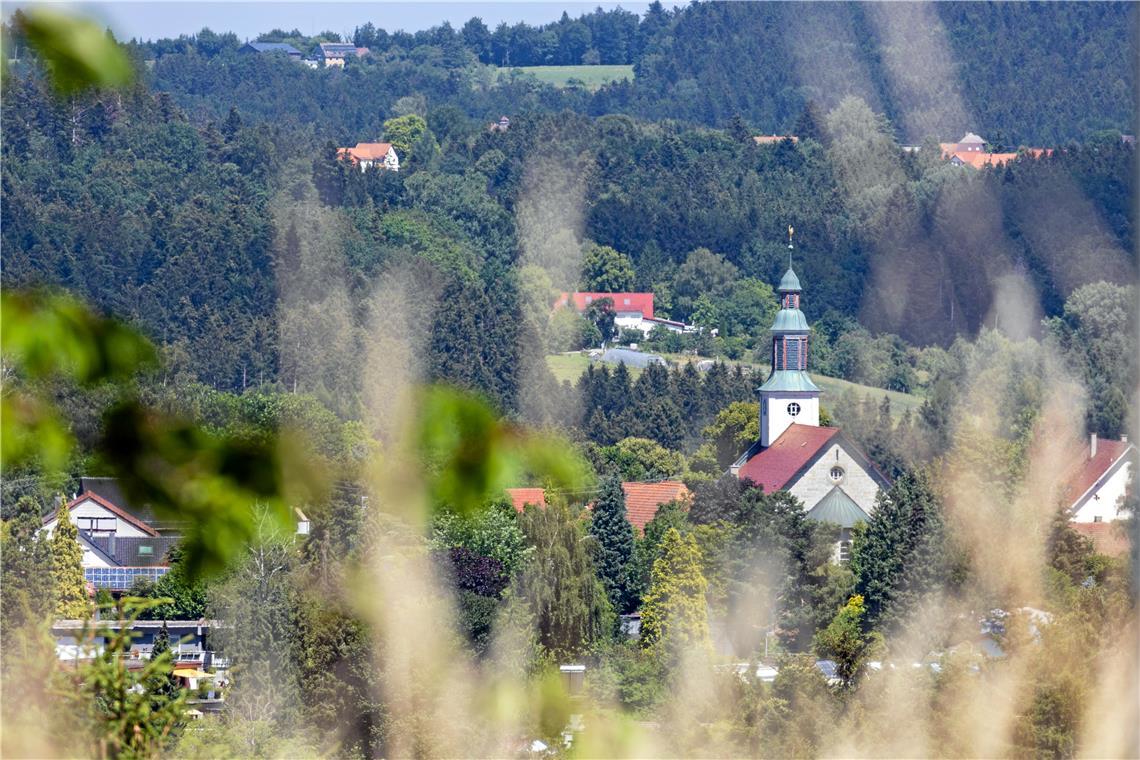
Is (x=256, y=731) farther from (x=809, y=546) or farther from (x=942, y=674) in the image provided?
(x=809, y=546)

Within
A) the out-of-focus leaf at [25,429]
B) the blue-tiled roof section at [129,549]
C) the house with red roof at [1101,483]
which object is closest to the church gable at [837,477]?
the house with red roof at [1101,483]

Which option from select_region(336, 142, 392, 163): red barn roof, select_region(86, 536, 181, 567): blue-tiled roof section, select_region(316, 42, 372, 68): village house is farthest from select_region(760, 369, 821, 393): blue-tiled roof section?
select_region(316, 42, 372, 68): village house

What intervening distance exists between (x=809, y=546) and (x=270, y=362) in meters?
29.9

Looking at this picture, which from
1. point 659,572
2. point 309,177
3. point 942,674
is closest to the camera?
point 942,674

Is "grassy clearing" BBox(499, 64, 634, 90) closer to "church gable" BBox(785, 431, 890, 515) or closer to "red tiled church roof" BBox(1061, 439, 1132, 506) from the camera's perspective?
"red tiled church roof" BBox(1061, 439, 1132, 506)

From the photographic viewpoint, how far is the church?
3009 cm

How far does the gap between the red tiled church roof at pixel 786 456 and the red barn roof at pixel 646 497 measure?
1136 mm

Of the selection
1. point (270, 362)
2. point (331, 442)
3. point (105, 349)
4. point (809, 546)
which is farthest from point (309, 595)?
point (270, 362)

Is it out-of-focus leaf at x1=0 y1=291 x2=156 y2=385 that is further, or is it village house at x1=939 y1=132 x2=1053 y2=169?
village house at x1=939 y1=132 x2=1053 y2=169

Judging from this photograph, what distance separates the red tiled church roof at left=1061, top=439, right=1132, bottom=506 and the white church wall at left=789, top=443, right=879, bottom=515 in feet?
9.64

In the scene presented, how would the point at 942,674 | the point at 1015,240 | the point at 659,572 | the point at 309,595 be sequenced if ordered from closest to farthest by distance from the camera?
the point at 942,674 < the point at 309,595 < the point at 659,572 < the point at 1015,240

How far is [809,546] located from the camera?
23.8 metres

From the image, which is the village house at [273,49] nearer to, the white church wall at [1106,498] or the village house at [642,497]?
the village house at [642,497]

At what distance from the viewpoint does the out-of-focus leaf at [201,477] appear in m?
2.50
